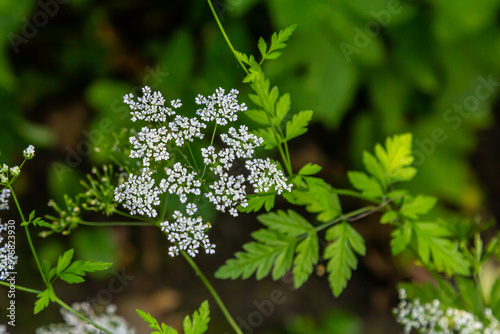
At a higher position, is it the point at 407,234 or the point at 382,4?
the point at 382,4

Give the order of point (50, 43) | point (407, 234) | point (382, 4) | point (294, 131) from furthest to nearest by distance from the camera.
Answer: point (50, 43), point (382, 4), point (407, 234), point (294, 131)

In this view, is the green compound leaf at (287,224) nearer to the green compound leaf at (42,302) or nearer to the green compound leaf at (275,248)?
the green compound leaf at (275,248)

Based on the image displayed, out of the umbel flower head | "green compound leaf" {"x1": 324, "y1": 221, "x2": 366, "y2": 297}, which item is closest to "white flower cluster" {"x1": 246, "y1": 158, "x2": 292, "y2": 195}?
the umbel flower head

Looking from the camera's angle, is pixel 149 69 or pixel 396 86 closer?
pixel 396 86

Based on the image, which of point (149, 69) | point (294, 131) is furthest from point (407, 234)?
point (149, 69)

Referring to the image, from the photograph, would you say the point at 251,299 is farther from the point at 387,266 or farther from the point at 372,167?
the point at 372,167

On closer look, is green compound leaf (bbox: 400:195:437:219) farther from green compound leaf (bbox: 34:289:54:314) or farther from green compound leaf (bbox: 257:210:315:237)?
green compound leaf (bbox: 34:289:54:314)

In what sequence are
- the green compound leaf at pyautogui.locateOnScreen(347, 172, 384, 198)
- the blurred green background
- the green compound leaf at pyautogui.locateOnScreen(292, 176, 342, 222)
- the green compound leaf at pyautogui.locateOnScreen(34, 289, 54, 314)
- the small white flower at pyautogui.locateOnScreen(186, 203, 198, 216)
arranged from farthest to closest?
the blurred green background < the green compound leaf at pyautogui.locateOnScreen(347, 172, 384, 198) < the green compound leaf at pyautogui.locateOnScreen(292, 176, 342, 222) < the green compound leaf at pyautogui.locateOnScreen(34, 289, 54, 314) < the small white flower at pyautogui.locateOnScreen(186, 203, 198, 216)

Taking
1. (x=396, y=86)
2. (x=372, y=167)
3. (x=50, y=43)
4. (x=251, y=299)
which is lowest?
(x=251, y=299)
